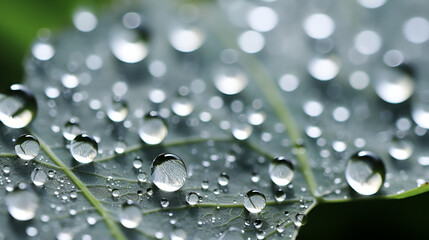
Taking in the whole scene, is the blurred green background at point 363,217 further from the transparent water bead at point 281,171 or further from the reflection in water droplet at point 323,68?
the reflection in water droplet at point 323,68

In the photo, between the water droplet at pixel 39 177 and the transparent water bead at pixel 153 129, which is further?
the transparent water bead at pixel 153 129

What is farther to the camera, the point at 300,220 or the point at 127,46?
the point at 127,46

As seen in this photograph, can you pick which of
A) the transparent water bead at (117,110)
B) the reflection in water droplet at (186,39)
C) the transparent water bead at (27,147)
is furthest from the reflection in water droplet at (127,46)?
the transparent water bead at (27,147)

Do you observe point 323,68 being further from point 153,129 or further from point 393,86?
point 153,129

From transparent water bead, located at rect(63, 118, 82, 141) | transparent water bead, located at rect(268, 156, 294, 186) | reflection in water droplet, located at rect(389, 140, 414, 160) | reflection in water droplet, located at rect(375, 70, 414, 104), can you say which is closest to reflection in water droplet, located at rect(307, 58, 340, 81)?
A: reflection in water droplet, located at rect(375, 70, 414, 104)

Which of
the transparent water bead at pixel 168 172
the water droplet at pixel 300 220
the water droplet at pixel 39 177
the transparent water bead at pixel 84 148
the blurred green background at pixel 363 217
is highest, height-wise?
the transparent water bead at pixel 84 148

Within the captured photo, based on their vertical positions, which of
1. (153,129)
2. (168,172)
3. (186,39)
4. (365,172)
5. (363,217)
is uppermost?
(186,39)

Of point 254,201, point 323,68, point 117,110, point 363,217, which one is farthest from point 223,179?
point 323,68
